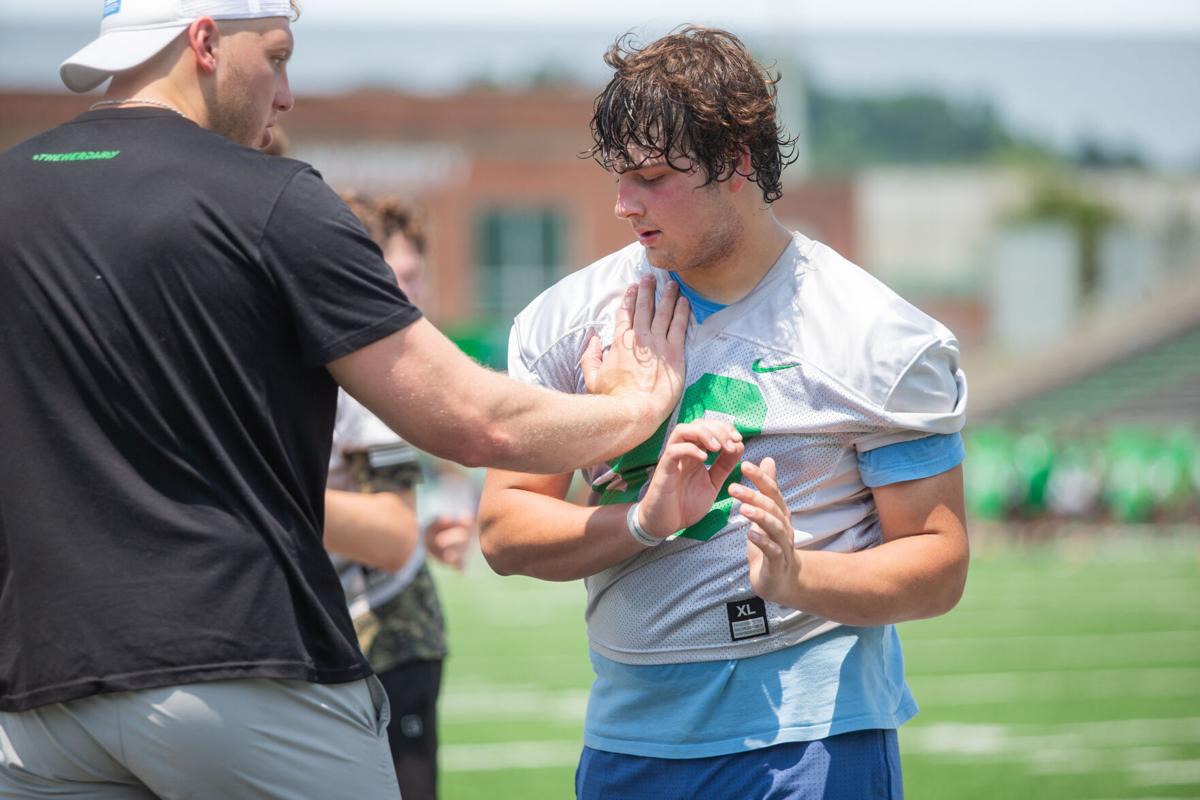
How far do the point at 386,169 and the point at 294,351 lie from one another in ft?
118

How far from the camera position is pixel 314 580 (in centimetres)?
228

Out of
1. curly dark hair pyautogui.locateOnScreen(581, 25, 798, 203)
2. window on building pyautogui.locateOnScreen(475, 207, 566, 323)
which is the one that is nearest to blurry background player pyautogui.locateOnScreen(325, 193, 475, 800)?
curly dark hair pyautogui.locateOnScreen(581, 25, 798, 203)

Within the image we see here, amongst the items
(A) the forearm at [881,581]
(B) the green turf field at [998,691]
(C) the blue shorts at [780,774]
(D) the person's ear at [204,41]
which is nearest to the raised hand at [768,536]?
(A) the forearm at [881,581]

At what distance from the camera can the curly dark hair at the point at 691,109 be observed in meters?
2.61

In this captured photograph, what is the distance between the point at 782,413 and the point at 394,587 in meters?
1.60

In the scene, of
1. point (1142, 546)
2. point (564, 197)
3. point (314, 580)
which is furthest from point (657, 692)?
point (564, 197)

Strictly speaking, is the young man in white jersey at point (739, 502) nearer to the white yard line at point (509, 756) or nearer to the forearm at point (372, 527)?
the forearm at point (372, 527)

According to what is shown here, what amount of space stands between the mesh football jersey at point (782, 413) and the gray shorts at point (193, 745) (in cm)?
67

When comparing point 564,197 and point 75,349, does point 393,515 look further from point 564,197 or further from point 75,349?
point 564,197

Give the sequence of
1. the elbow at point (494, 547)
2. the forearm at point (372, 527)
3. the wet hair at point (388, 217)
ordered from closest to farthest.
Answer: the elbow at point (494, 547), the forearm at point (372, 527), the wet hair at point (388, 217)

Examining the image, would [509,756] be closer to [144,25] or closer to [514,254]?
[144,25]

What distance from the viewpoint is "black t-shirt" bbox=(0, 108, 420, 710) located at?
215cm

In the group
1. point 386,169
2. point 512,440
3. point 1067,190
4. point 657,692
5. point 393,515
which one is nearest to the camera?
point 512,440

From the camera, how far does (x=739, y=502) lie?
260 cm
